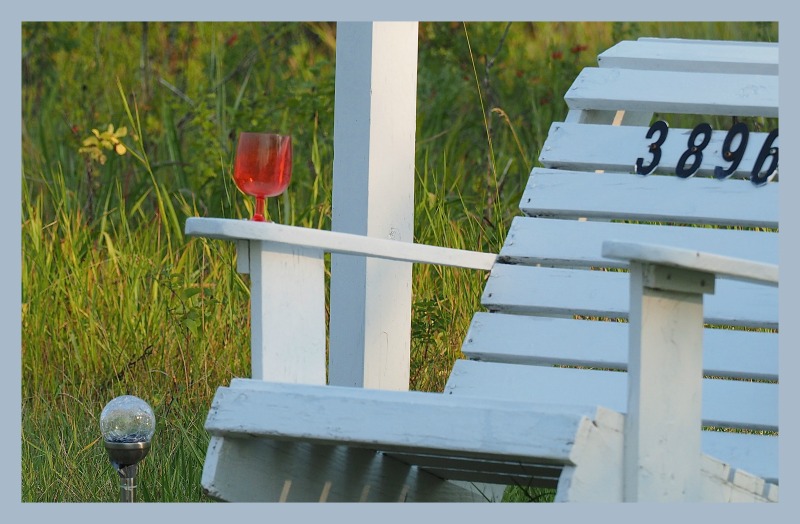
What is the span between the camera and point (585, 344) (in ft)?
8.47

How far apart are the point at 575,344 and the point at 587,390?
124 millimetres

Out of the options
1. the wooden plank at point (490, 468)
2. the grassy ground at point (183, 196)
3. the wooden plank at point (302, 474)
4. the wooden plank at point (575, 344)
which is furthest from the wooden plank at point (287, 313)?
the grassy ground at point (183, 196)

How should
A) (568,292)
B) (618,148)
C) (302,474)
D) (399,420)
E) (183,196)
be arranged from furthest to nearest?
(183,196)
(618,148)
(568,292)
(302,474)
(399,420)

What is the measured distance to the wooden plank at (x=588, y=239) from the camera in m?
2.61

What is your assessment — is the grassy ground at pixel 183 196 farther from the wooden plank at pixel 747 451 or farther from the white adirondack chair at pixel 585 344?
the wooden plank at pixel 747 451

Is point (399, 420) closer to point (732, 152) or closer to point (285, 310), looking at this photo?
point (285, 310)

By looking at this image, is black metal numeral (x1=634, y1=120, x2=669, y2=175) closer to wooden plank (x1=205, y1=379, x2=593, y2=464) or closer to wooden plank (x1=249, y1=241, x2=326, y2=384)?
wooden plank (x1=249, y1=241, x2=326, y2=384)

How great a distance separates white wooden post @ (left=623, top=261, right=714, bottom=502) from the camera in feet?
5.58

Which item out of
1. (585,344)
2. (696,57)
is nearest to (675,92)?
(696,57)

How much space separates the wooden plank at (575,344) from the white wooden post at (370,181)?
206 mm

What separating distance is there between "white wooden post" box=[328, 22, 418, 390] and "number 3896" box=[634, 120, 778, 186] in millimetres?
556

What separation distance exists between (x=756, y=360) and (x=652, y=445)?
0.84 metres

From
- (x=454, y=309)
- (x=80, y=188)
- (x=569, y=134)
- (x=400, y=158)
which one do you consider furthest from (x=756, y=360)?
(x=80, y=188)

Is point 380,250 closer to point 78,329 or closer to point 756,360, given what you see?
point 756,360
